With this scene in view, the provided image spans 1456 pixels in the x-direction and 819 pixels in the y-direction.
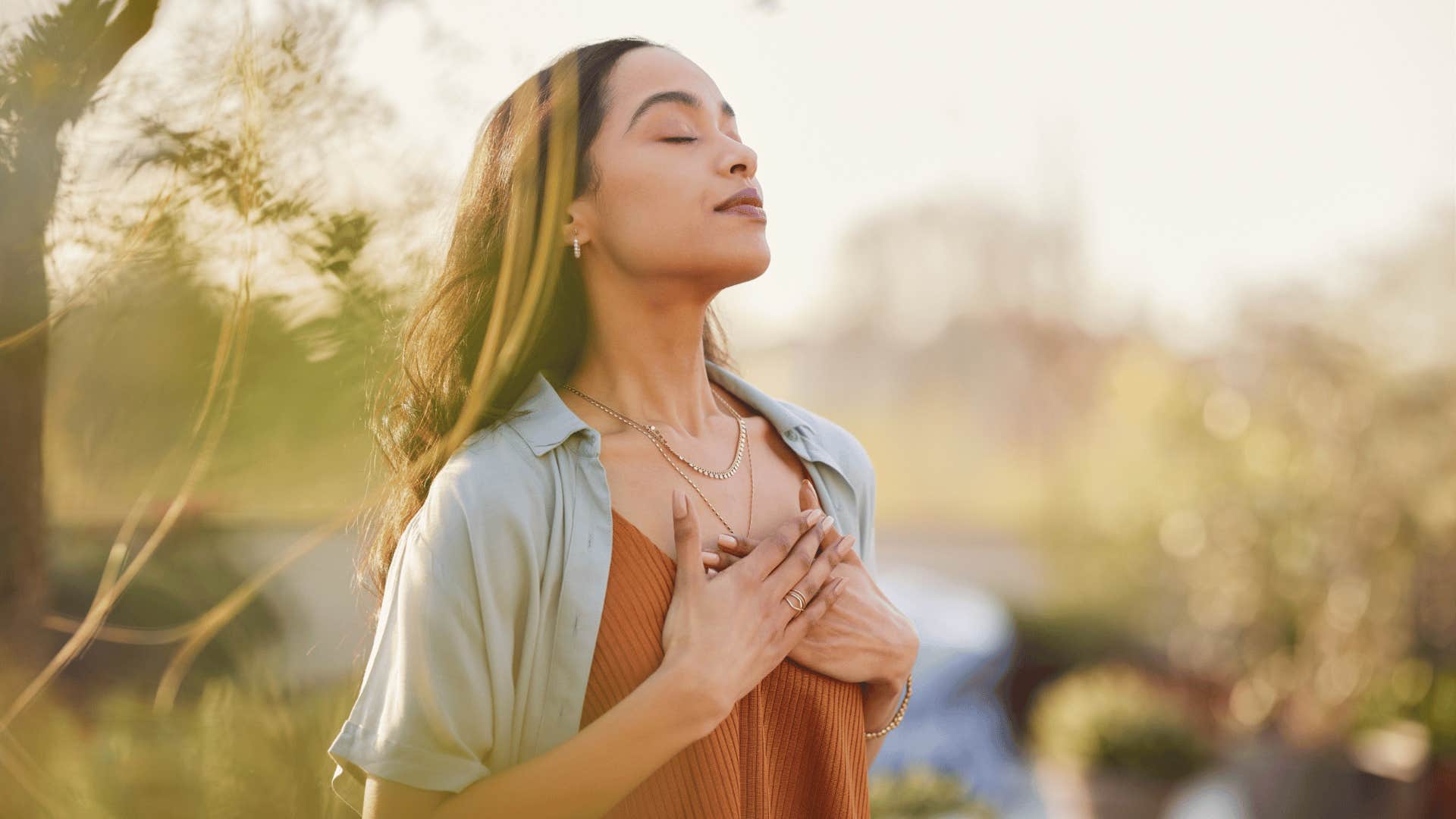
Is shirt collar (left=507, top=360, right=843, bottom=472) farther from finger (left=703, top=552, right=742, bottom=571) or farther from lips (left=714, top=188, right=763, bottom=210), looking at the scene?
lips (left=714, top=188, right=763, bottom=210)

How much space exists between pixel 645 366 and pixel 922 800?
8.82ft

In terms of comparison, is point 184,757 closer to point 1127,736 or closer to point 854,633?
point 854,633

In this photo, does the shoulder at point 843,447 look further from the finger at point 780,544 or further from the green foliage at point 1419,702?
the green foliage at point 1419,702

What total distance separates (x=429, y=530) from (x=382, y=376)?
163 millimetres

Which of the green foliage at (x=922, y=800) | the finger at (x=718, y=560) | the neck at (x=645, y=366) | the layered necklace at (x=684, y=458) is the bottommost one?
the green foliage at (x=922, y=800)

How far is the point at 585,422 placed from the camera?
3.93 feet

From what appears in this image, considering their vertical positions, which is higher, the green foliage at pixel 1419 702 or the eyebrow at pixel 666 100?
the eyebrow at pixel 666 100

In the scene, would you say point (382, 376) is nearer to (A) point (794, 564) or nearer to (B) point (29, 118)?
(B) point (29, 118)

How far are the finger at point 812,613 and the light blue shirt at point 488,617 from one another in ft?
0.62

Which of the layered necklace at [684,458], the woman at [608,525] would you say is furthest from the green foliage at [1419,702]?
the layered necklace at [684,458]

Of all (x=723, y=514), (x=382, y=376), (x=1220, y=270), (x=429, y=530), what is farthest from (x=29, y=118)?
(x=1220, y=270)

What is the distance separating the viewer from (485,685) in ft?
3.37

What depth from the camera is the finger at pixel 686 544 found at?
110 centimetres

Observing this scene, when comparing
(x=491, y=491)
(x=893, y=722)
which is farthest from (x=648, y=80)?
(x=893, y=722)
